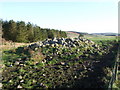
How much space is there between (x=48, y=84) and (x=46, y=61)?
585cm

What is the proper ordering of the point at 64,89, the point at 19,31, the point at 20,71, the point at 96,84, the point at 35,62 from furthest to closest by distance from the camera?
the point at 19,31 → the point at 35,62 → the point at 20,71 → the point at 96,84 → the point at 64,89

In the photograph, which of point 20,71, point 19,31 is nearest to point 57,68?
point 20,71

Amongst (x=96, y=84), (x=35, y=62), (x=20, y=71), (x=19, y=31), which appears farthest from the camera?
(x=19, y=31)

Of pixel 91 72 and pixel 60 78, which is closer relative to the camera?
pixel 60 78

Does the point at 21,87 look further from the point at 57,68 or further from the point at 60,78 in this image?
the point at 57,68

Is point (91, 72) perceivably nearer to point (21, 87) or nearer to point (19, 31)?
point (21, 87)

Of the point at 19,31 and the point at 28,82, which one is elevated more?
the point at 19,31

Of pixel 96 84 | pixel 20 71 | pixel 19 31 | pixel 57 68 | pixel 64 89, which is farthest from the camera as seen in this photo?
pixel 19 31

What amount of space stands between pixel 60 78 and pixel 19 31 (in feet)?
89.2

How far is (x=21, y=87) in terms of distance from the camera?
33.4 ft

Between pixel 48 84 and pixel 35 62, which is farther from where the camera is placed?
pixel 35 62

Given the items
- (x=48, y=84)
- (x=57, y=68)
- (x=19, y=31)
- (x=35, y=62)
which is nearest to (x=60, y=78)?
(x=48, y=84)

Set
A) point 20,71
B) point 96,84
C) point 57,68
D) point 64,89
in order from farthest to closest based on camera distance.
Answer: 1. point 57,68
2. point 20,71
3. point 96,84
4. point 64,89

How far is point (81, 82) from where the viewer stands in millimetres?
11188
